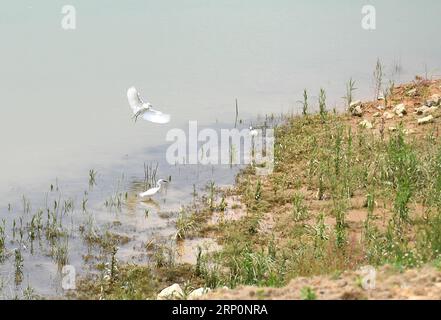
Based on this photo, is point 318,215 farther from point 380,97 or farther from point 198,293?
point 380,97

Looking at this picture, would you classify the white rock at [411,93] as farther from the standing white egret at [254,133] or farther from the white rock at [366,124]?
the standing white egret at [254,133]

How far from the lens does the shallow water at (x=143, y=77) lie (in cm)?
996

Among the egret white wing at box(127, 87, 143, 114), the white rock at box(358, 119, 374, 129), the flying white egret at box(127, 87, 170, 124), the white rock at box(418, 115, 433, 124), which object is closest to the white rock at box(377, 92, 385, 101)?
the white rock at box(358, 119, 374, 129)

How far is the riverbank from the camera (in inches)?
274

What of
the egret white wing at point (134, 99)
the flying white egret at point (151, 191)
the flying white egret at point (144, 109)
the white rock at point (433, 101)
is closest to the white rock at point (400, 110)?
the white rock at point (433, 101)

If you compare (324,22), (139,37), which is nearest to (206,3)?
(324,22)

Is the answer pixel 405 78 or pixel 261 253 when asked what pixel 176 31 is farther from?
pixel 261 253

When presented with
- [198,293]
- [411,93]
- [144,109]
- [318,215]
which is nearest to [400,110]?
[411,93]

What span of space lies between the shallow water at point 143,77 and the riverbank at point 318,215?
0.57 meters

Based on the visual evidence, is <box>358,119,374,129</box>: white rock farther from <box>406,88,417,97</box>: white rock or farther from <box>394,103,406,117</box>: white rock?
<box>406,88,417,97</box>: white rock

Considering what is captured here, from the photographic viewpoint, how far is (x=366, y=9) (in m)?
20.5

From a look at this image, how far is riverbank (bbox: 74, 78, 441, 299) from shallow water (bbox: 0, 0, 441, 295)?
57cm

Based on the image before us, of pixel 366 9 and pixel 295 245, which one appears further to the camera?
pixel 366 9

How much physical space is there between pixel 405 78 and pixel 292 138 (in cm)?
421
